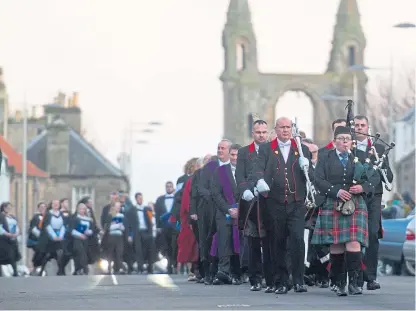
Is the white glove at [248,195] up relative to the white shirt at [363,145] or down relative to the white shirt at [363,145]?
down

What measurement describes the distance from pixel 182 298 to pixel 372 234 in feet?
8.38

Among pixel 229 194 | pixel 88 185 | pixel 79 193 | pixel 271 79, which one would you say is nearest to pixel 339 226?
pixel 229 194

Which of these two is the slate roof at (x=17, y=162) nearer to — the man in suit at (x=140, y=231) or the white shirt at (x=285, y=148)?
the man in suit at (x=140, y=231)

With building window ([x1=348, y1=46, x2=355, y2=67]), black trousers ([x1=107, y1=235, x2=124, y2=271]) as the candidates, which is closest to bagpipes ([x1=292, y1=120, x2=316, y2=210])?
black trousers ([x1=107, y1=235, x2=124, y2=271])

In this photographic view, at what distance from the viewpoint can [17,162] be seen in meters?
82.0

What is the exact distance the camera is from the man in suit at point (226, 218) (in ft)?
78.6

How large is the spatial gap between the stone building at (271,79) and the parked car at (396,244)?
349 ft

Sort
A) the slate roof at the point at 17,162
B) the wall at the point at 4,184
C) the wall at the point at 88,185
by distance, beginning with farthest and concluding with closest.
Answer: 1. the wall at the point at 88,185
2. the slate roof at the point at 17,162
3. the wall at the point at 4,184

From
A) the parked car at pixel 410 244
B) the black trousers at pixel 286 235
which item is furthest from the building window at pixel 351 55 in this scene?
the black trousers at pixel 286 235

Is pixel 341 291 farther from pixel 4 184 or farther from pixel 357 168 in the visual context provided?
pixel 4 184

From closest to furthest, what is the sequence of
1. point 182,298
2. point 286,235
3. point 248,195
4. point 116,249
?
point 182,298, point 286,235, point 248,195, point 116,249

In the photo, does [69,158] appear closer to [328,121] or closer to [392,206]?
[328,121]

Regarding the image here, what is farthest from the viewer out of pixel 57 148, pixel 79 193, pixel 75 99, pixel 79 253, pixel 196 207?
pixel 75 99

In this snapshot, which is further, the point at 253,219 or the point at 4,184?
the point at 4,184
